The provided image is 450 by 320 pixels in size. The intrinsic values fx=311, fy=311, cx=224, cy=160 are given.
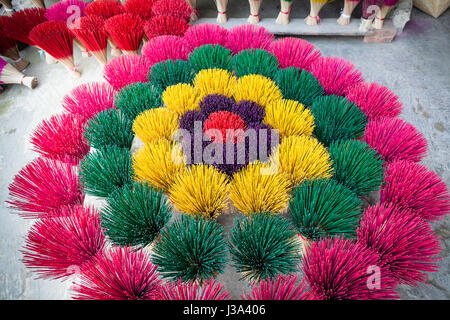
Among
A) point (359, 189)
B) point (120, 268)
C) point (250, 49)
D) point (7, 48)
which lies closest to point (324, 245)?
point (359, 189)

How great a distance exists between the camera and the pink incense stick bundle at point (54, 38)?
0.83 metres

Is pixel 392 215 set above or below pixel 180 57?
below

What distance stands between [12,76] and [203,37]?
1.99ft

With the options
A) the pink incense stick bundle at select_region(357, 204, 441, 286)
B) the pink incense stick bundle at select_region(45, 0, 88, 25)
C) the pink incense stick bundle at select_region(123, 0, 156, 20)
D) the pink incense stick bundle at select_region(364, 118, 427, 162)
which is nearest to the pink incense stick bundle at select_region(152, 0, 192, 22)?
the pink incense stick bundle at select_region(123, 0, 156, 20)

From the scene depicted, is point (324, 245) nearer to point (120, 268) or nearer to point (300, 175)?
point (300, 175)

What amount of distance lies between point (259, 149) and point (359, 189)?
0.17 m

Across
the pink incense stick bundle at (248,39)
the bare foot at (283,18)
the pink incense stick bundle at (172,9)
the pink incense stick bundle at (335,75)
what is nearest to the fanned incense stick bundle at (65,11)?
the pink incense stick bundle at (172,9)

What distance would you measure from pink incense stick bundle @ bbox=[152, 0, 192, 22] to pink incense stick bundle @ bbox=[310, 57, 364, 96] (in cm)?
42

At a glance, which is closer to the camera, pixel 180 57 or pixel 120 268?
pixel 120 268

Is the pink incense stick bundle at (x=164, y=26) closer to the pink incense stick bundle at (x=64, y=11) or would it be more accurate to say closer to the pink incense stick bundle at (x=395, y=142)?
the pink incense stick bundle at (x=64, y=11)

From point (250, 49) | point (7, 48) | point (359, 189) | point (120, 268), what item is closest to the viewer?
point (120, 268)

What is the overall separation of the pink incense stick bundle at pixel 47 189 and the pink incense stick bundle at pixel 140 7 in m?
0.53

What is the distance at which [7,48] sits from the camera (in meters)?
0.97

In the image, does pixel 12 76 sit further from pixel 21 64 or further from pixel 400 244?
pixel 400 244
